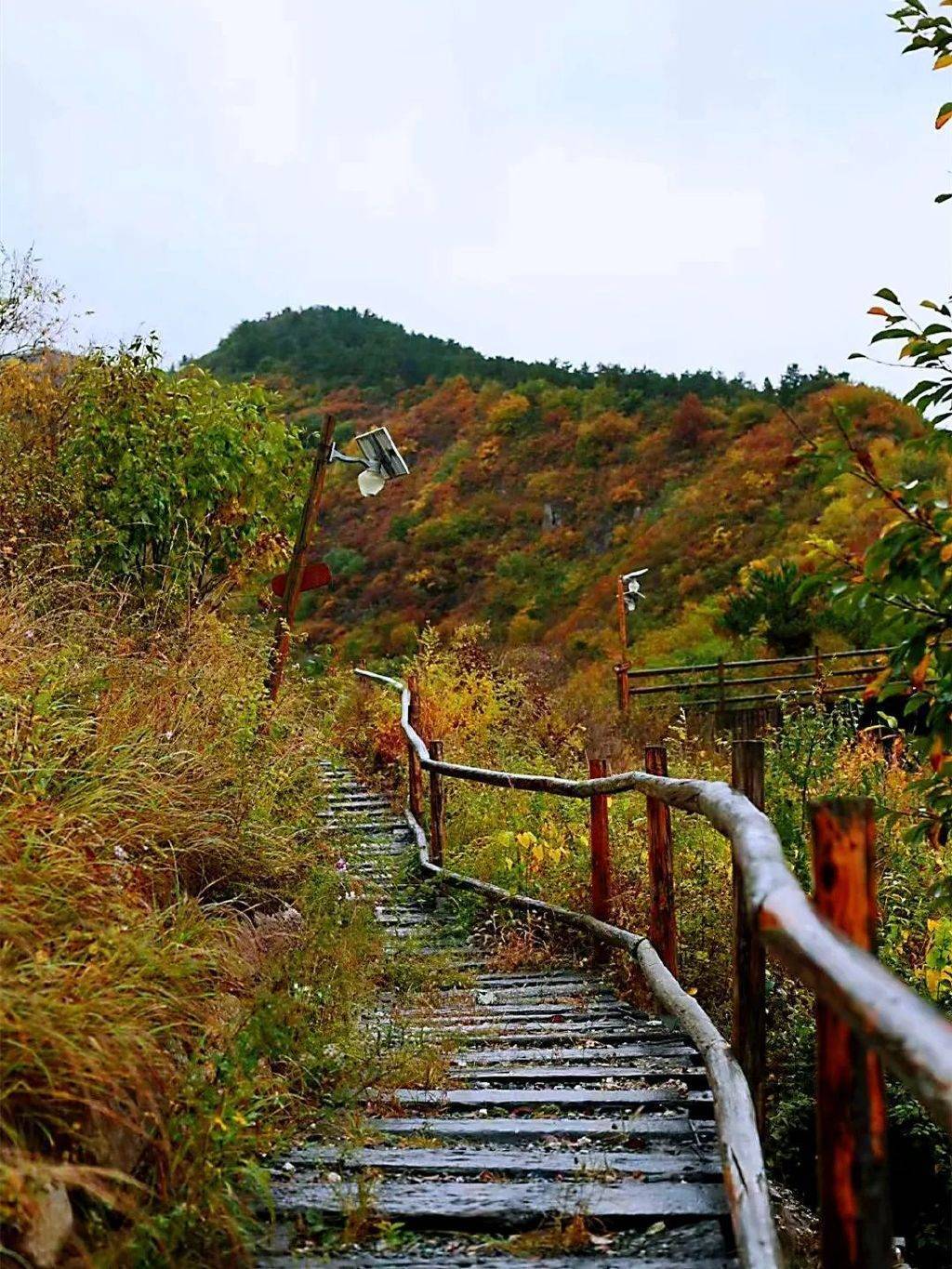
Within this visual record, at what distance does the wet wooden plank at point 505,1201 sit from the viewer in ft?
9.03

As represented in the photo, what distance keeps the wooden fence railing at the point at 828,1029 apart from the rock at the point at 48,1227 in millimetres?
1373

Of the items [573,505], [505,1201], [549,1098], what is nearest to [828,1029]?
[505,1201]

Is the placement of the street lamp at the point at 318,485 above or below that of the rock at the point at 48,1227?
above

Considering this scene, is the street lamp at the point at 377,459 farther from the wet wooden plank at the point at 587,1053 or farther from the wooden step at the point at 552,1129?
the wooden step at the point at 552,1129

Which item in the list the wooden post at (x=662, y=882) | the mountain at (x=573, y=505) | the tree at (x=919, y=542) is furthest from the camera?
the mountain at (x=573, y=505)

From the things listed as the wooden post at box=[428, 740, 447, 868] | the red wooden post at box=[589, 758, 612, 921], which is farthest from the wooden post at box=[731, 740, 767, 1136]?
the wooden post at box=[428, 740, 447, 868]

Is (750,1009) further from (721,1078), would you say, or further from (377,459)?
(377,459)

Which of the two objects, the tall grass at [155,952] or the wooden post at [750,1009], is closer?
the tall grass at [155,952]

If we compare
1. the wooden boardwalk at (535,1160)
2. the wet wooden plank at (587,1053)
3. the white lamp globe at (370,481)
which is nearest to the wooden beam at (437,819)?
the white lamp globe at (370,481)

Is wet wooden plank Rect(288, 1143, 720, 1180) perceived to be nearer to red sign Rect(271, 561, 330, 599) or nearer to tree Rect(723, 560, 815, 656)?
red sign Rect(271, 561, 330, 599)

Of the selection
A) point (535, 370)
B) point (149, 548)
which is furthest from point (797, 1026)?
point (535, 370)

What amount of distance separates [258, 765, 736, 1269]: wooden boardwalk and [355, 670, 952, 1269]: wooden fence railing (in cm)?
16

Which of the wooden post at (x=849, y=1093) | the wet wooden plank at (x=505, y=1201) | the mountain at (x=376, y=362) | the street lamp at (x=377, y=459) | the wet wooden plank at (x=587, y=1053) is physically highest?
the mountain at (x=376, y=362)

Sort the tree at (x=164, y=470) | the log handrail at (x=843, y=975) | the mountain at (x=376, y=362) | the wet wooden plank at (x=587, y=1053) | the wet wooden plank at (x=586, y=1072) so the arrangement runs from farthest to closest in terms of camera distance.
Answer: the mountain at (x=376, y=362), the tree at (x=164, y=470), the wet wooden plank at (x=587, y=1053), the wet wooden plank at (x=586, y=1072), the log handrail at (x=843, y=975)
